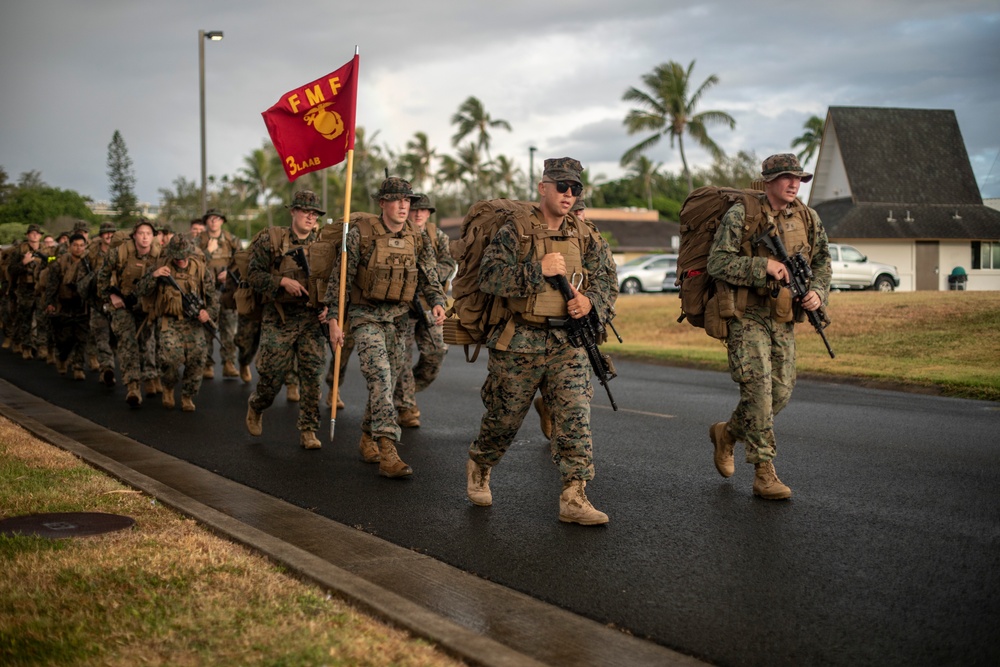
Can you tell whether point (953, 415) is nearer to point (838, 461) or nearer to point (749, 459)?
point (838, 461)

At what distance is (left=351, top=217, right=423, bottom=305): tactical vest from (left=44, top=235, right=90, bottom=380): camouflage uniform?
865 centimetres

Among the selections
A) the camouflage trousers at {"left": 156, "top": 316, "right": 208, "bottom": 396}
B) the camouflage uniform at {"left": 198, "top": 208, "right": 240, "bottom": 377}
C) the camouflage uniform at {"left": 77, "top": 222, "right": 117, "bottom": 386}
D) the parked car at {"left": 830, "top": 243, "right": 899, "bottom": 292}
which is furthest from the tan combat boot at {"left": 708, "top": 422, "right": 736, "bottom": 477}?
the parked car at {"left": 830, "top": 243, "right": 899, "bottom": 292}

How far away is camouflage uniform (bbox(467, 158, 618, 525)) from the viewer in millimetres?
6461

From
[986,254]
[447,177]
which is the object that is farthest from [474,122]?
[986,254]

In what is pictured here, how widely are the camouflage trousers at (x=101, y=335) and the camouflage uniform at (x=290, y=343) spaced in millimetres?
5681

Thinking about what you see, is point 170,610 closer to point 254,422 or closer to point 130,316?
point 254,422

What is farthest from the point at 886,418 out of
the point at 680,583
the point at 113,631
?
the point at 113,631

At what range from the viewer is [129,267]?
13195 millimetres

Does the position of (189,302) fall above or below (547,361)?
above

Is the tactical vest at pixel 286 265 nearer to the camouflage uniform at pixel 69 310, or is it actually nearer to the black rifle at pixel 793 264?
the black rifle at pixel 793 264

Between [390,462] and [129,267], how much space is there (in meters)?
6.43

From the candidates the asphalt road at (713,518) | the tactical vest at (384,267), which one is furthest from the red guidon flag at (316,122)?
the asphalt road at (713,518)

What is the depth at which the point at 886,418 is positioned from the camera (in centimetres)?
1091

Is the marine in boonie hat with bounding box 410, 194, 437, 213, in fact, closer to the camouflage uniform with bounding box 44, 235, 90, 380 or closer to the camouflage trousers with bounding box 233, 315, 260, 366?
the camouflage trousers with bounding box 233, 315, 260, 366
